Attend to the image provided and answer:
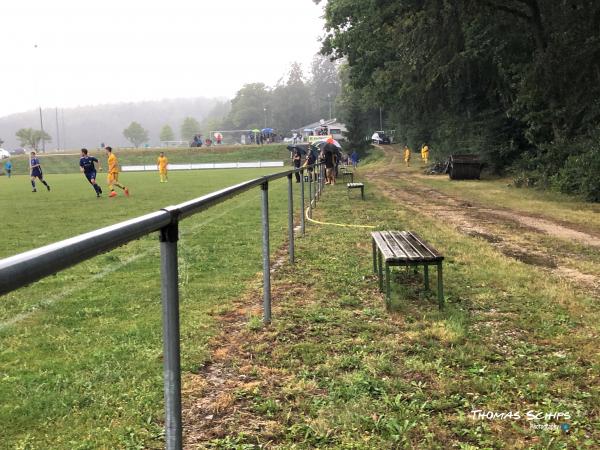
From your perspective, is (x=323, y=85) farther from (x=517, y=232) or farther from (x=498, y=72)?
(x=517, y=232)

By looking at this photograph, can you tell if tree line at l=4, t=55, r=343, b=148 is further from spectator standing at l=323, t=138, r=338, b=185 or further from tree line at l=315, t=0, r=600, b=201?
spectator standing at l=323, t=138, r=338, b=185

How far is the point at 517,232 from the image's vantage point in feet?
30.2

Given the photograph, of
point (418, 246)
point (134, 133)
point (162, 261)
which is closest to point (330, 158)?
point (418, 246)

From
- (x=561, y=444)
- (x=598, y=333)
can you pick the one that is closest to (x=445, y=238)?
(x=598, y=333)

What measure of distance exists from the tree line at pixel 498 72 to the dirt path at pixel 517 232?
3.80 meters

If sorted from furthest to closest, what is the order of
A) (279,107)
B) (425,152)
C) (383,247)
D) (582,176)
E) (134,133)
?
(134,133) → (279,107) → (425,152) → (582,176) → (383,247)

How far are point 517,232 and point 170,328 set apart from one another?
8588 mm

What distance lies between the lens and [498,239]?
8.48m

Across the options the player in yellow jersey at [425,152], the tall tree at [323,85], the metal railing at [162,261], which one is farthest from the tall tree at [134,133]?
the metal railing at [162,261]

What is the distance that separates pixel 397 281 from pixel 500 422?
300 cm

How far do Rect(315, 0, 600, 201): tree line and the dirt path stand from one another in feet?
12.5

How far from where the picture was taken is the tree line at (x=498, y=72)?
15.9 m

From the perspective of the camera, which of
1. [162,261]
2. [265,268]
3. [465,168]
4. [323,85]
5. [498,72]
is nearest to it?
[162,261]

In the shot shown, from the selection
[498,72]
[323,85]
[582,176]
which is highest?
[323,85]
